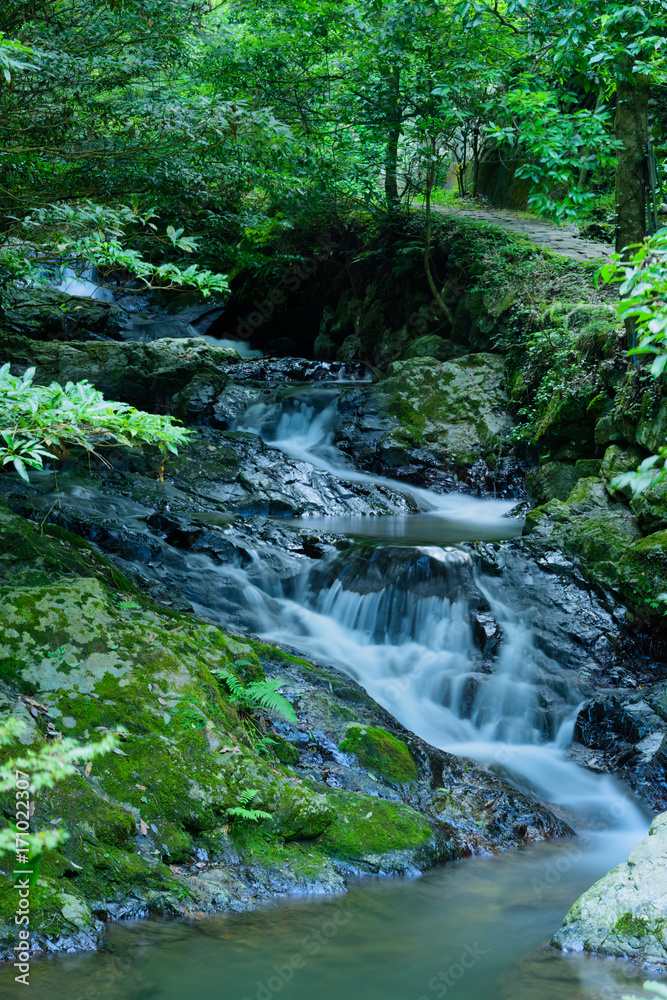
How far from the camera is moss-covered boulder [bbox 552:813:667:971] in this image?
3.60 metres

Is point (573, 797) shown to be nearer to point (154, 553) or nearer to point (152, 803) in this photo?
point (152, 803)

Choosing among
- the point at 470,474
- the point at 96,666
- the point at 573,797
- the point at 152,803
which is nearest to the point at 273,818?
the point at 152,803

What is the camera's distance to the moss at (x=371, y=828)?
4.42 m

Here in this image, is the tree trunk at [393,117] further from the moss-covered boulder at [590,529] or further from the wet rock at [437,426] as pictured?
the moss-covered boulder at [590,529]

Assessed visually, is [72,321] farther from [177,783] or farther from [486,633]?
[177,783]

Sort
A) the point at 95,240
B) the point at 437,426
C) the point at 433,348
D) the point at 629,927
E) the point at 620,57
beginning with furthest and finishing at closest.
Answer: the point at 433,348 → the point at 437,426 → the point at 620,57 → the point at 95,240 → the point at 629,927

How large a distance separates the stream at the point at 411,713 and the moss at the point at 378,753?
80 centimetres

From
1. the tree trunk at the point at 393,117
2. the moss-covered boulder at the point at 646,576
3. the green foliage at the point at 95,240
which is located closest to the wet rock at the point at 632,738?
the moss-covered boulder at the point at 646,576

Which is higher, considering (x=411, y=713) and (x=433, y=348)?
(x=433, y=348)

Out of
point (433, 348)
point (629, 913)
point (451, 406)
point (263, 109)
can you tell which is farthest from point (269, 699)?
point (433, 348)

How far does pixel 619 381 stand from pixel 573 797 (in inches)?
242

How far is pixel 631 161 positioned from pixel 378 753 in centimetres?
800

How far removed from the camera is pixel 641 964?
11.6ft

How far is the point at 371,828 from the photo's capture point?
4.54 meters
